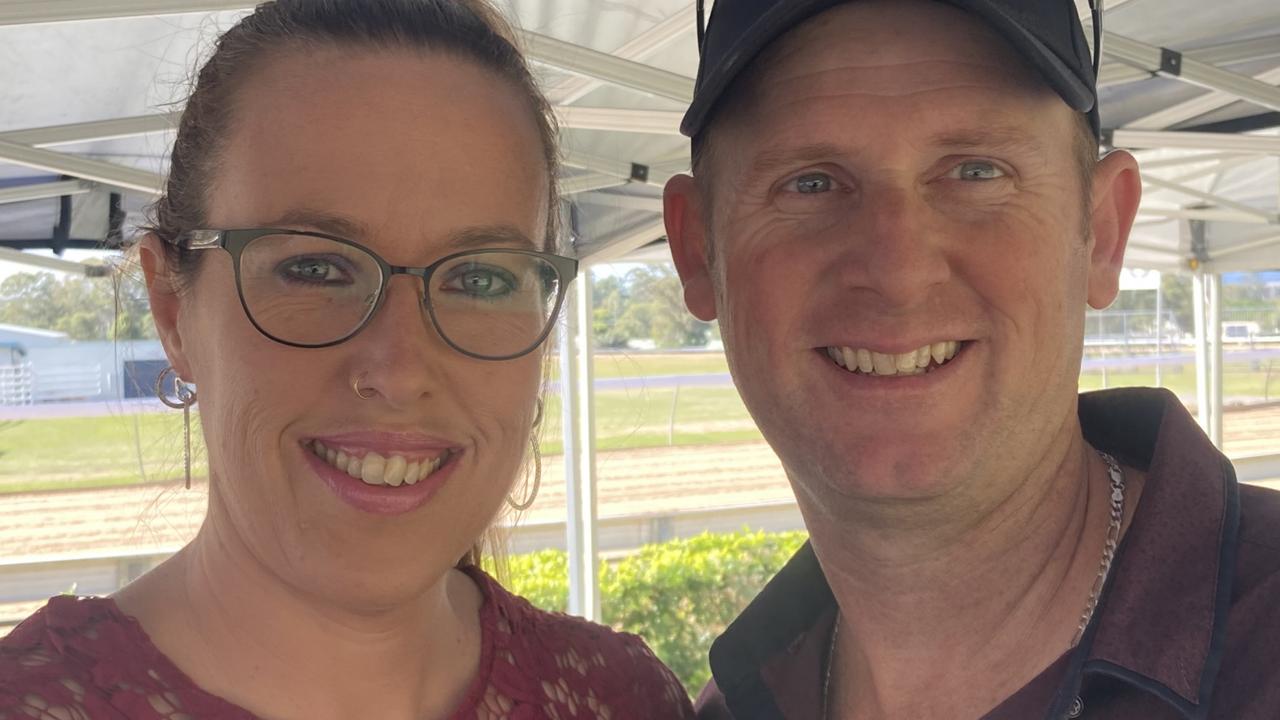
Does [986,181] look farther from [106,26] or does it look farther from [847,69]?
[106,26]

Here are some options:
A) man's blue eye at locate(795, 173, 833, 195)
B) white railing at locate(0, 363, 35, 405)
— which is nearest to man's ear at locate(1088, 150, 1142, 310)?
man's blue eye at locate(795, 173, 833, 195)

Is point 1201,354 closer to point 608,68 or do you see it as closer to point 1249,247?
point 1249,247

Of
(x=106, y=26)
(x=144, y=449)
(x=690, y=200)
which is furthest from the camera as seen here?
(x=106, y=26)

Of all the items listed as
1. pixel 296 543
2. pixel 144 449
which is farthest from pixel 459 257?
pixel 144 449

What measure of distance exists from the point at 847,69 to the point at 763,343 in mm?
410

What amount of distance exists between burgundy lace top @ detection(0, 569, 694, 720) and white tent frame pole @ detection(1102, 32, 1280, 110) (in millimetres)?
2969

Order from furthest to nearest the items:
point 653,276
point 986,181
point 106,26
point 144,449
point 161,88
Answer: point 653,276
point 161,88
point 106,26
point 144,449
point 986,181

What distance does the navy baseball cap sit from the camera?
1.42m

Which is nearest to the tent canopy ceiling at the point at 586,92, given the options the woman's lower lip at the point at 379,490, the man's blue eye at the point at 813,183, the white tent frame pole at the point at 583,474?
the white tent frame pole at the point at 583,474

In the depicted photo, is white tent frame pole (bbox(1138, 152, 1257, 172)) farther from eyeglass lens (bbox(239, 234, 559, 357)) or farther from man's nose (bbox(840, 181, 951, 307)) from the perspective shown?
eyeglass lens (bbox(239, 234, 559, 357))

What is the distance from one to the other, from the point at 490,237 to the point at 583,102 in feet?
11.4

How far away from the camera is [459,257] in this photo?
1388 mm

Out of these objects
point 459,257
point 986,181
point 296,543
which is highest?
point 986,181

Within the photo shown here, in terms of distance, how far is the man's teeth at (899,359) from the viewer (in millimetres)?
1497
